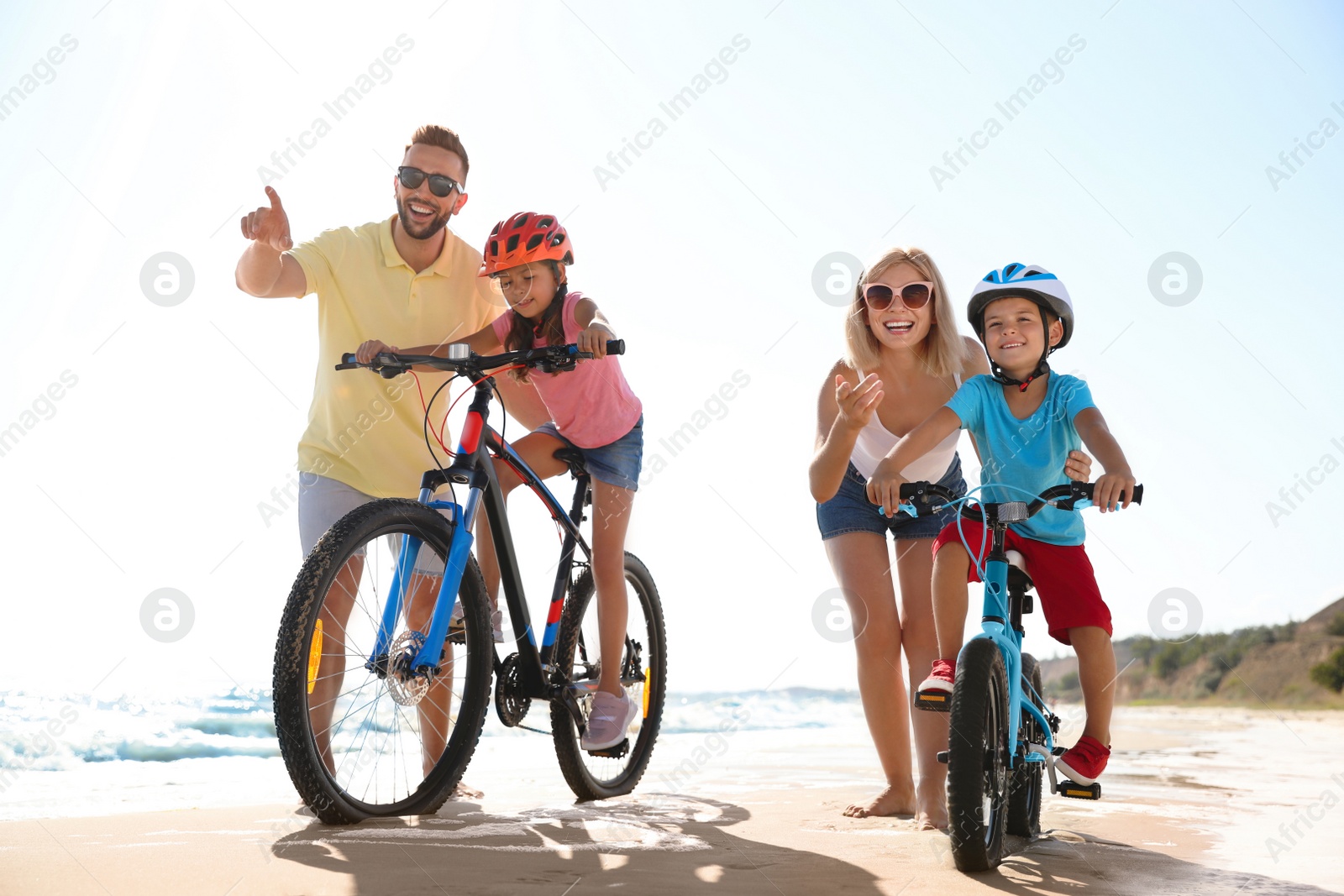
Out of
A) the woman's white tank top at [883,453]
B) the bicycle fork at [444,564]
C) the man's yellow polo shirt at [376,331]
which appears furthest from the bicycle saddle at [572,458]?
the woman's white tank top at [883,453]

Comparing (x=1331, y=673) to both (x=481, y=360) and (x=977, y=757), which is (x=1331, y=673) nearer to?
(x=977, y=757)

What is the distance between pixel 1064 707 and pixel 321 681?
59.4 ft

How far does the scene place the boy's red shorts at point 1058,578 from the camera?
10.1 feet

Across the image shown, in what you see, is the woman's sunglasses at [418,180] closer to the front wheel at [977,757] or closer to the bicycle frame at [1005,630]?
the bicycle frame at [1005,630]

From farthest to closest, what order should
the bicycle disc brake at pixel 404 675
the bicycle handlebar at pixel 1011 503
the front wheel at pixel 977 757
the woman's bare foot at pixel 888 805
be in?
the woman's bare foot at pixel 888 805, the bicycle disc brake at pixel 404 675, the bicycle handlebar at pixel 1011 503, the front wheel at pixel 977 757

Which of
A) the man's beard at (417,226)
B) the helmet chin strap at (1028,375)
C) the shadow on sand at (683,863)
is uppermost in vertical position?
the man's beard at (417,226)

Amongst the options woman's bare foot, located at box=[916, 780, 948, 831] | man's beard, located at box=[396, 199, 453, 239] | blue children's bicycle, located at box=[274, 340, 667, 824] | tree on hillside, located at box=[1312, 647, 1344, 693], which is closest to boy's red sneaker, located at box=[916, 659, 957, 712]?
woman's bare foot, located at box=[916, 780, 948, 831]

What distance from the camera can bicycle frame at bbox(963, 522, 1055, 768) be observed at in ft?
9.41

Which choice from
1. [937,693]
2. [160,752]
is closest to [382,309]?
[937,693]

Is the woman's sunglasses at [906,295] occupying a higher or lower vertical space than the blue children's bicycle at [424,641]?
higher

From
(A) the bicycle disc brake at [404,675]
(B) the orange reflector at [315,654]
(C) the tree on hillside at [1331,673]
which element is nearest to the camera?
(B) the orange reflector at [315,654]

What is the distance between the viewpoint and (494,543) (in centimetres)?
373

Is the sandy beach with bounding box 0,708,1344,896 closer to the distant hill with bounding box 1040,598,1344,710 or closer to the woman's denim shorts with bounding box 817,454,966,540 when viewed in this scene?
the woman's denim shorts with bounding box 817,454,966,540

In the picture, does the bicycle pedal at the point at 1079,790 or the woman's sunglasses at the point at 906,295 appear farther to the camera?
the woman's sunglasses at the point at 906,295
